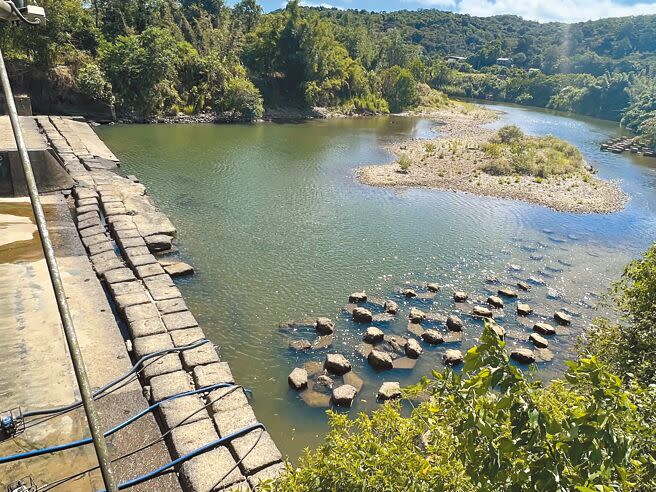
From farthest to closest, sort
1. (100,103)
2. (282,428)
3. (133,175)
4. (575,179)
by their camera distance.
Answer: (100,103) < (575,179) < (133,175) < (282,428)

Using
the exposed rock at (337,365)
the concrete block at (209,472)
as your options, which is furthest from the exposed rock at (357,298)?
the concrete block at (209,472)

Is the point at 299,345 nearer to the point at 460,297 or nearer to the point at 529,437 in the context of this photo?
the point at 460,297

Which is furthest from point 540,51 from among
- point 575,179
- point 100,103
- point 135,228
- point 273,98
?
point 135,228

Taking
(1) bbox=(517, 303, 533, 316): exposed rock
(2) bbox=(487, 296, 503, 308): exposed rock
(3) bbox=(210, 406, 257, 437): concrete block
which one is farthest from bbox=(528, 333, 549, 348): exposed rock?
(3) bbox=(210, 406, 257, 437): concrete block

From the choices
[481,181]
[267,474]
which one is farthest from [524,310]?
[481,181]

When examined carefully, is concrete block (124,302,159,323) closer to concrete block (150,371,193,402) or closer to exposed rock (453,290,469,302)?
concrete block (150,371,193,402)

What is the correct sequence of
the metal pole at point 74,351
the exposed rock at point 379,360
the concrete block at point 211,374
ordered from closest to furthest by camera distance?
the metal pole at point 74,351
the concrete block at point 211,374
the exposed rock at point 379,360

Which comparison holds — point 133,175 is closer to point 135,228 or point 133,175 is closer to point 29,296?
point 135,228

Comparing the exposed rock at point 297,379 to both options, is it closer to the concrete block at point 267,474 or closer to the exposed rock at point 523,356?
the concrete block at point 267,474
